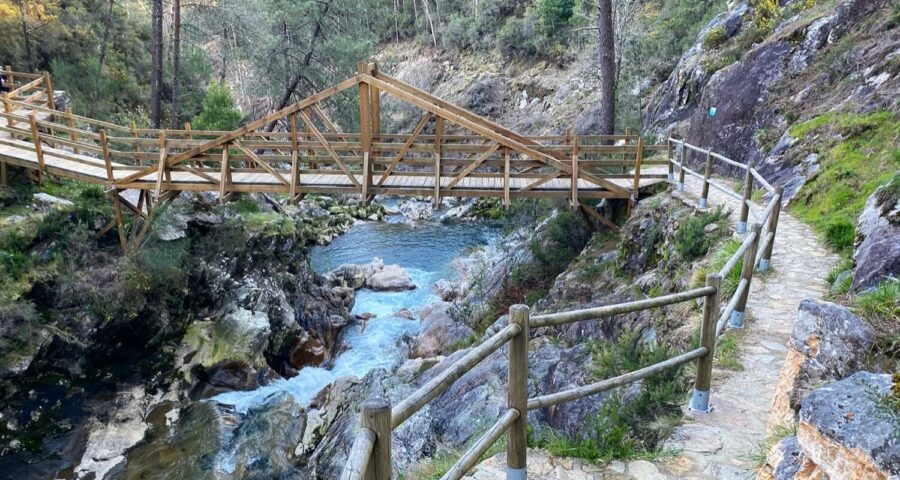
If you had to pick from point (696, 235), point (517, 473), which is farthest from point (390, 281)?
point (517, 473)

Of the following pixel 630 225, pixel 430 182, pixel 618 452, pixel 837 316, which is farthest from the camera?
pixel 430 182

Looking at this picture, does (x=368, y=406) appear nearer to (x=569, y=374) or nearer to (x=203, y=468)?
(x=569, y=374)

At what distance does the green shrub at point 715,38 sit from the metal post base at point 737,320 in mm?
14069

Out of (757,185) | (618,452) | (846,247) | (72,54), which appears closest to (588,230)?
(757,185)

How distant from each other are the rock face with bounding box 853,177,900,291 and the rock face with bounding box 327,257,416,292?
1330 cm

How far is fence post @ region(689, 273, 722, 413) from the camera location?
3902 millimetres

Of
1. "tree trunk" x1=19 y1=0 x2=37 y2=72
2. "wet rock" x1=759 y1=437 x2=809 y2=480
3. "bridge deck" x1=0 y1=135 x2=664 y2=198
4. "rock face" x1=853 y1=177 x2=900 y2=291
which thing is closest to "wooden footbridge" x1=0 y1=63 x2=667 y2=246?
"bridge deck" x1=0 y1=135 x2=664 y2=198

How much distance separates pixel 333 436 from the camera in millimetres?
9281

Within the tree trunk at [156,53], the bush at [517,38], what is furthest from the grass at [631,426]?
the bush at [517,38]

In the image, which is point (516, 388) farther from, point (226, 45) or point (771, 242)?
point (226, 45)

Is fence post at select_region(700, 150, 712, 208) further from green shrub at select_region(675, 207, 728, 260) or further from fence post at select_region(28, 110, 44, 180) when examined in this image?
fence post at select_region(28, 110, 44, 180)

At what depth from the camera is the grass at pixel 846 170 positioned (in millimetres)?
7359

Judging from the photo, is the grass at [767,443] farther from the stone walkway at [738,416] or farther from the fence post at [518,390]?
the fence post at [518,390]

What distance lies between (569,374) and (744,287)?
93.4 inches
